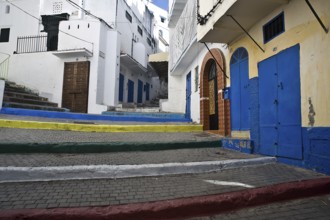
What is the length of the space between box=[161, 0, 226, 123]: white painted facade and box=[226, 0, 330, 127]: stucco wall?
3661 mm

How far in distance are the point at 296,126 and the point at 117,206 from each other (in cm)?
381

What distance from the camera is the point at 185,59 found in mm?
12867

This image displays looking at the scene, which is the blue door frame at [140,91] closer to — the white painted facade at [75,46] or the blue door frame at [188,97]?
the white painted facade at [75,46]

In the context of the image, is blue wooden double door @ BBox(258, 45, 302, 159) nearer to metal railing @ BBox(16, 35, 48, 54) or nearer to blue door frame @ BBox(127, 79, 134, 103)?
blue door frame @ BBox(127, 79, 134, 103)

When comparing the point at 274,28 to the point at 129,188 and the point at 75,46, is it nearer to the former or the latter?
the point at 129,188

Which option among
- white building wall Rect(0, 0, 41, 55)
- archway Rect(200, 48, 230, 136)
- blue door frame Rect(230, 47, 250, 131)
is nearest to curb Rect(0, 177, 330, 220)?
blue door frame Rect(230, 47, 250, 131)

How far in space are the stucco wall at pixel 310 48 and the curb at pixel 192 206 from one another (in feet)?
4.12

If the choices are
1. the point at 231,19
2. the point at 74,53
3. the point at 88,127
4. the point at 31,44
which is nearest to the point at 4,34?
the point at 31,44

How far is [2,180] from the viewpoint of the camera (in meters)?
3.86

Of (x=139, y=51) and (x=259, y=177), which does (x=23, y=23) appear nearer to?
(x=139, y=51)

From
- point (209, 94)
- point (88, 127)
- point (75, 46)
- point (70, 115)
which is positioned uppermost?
point (75, 46)

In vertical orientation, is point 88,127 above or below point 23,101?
below

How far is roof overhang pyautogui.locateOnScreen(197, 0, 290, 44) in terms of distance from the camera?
17.7ft

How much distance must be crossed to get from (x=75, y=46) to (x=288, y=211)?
1528 centimetres
